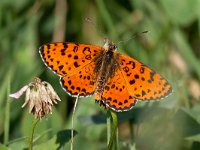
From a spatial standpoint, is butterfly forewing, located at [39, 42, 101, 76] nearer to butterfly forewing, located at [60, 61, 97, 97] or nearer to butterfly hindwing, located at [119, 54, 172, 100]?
butterfly forewing, located at [60, 61, 97, 97]

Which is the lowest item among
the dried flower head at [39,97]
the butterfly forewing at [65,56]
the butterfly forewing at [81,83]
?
the dried flower head at [39,97]

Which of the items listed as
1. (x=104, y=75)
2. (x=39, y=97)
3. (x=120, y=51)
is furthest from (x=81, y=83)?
(x=120, y=51)

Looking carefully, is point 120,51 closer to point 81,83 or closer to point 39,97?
point 81,83

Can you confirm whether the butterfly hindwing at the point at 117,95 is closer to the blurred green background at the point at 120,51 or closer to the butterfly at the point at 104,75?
the butterfly at the point at 104,75

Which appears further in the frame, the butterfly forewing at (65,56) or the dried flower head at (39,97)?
the butterfly forewing at (65,56)

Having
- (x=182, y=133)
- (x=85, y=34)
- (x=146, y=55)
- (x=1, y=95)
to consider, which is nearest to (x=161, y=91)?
(x=182, y=133)

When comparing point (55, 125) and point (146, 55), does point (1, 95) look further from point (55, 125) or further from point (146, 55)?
point (146, 55)

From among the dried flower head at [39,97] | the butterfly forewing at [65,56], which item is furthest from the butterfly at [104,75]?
the dried flower head at [39,97]
